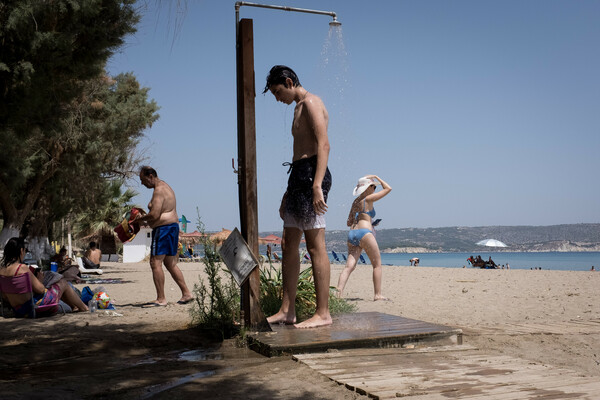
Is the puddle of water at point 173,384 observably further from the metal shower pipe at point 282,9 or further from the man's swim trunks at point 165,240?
the man's swim trunks at point 165,240

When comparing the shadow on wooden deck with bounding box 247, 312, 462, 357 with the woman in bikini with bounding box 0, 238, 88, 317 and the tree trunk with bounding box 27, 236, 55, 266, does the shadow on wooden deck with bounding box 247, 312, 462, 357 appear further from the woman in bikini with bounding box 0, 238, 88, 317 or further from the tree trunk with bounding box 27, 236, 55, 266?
the tree trunk with bounding box 27, 236, 55, 266

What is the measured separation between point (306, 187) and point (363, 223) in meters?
3.77

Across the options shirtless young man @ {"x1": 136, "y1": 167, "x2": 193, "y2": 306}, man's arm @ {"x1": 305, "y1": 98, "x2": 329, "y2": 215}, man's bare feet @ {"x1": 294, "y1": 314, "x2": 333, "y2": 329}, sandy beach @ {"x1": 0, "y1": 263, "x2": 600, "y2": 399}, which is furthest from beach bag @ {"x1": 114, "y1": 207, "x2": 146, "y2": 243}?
man's arm @ {"x1": 305, "y1": 98, "x2": 329, "y2": 215}

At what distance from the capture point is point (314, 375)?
11.5 feet

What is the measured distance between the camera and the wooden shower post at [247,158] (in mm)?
5113

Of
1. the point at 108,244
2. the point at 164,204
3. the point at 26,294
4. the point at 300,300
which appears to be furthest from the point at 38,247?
the point at 108,244

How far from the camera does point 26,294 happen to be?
22.1 ft

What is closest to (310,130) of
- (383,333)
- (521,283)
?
(383,333)

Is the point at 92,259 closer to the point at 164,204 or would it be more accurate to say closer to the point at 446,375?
the point at 164,204

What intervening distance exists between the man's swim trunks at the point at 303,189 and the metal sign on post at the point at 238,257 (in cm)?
51

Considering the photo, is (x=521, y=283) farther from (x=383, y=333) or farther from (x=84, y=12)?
(x=84, y=12)

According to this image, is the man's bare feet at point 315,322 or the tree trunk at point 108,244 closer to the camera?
the man's bare feet at point 315,322

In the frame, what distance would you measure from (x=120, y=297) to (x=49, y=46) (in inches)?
190

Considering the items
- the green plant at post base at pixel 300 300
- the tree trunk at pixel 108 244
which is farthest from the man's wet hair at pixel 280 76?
the tree trunk at pixel 108 244
